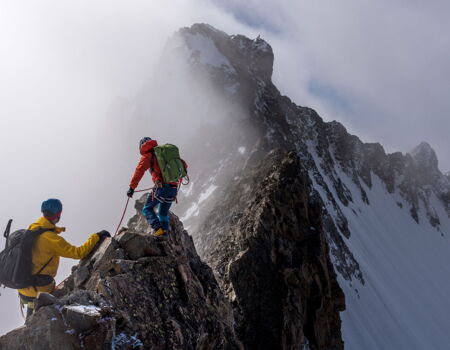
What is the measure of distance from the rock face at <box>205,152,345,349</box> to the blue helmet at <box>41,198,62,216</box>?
11.1 metres

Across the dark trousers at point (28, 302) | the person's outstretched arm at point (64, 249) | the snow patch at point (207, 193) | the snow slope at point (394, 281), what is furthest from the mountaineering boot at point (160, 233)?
the snow slope at point (394, 281)

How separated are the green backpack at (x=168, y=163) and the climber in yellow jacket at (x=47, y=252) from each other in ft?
8.92

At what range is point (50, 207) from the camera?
831cm

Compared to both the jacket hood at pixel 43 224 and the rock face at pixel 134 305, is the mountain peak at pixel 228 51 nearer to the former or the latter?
the rock face at pixel 134 305

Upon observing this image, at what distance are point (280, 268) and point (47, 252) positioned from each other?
16.0m

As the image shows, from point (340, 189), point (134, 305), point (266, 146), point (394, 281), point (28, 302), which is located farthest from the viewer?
point (340, 189)

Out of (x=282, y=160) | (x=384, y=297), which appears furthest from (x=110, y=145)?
(x=282, y=160)

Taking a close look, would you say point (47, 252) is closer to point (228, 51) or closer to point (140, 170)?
point (140, 170)

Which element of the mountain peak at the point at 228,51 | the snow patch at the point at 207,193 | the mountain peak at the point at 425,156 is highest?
the mountain peak at the point at 228,51

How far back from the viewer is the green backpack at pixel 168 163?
10.2m

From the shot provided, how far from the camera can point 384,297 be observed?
66.6m

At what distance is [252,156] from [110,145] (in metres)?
59.6

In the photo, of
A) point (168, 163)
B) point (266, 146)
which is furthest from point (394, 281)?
point (168, 163)

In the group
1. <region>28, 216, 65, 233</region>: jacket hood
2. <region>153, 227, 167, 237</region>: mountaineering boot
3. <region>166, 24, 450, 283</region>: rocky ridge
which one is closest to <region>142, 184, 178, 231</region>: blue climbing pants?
<region>153, 227, 167, 237</region>: mountaineering boot
